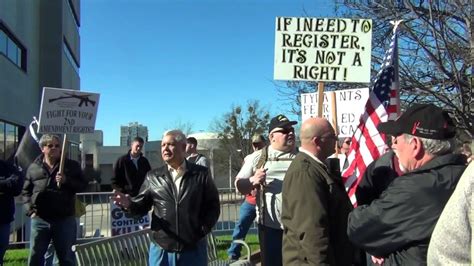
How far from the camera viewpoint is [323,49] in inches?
232

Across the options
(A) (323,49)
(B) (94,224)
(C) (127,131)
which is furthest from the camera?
(C) (127,131)

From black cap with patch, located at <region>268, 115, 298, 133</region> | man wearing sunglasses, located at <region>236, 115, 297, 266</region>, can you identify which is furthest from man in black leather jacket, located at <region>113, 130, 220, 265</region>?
black cap with patch, located at <region>268, 115, 298, 133</region>

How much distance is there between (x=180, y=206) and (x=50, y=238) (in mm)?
2594

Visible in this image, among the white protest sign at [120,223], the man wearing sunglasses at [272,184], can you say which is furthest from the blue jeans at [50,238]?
the white protest sign at [120,223]

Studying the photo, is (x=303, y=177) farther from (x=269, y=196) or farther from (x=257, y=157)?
(x=257, y=157)

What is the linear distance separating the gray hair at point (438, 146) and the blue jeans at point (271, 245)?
2.71m

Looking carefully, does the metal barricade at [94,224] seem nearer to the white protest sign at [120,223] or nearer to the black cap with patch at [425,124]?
the white protest sign at [120,223]

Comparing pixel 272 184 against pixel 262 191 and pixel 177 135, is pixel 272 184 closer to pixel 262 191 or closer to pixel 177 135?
pixel 262 191

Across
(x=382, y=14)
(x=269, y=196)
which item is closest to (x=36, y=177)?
(x=269, y=196)

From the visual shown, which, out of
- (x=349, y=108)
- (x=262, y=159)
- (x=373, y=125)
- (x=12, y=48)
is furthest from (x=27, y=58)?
(x=373, y=125)

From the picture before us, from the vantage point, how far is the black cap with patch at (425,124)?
2980 mm

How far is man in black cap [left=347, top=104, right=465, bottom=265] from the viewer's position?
2725mm

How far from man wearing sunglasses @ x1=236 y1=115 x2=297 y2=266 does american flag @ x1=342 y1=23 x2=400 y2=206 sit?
68cm

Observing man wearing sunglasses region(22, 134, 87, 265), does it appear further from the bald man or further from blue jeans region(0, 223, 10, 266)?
the bald man
